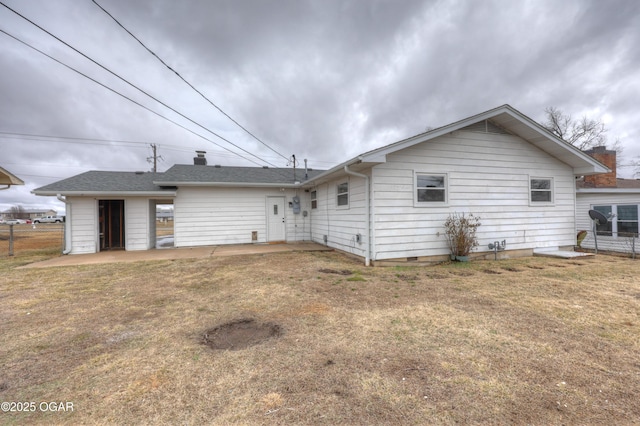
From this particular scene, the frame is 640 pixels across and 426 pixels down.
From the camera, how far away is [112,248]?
10.2 m

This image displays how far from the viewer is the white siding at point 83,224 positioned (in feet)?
31.2

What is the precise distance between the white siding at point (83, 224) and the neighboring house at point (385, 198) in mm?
30

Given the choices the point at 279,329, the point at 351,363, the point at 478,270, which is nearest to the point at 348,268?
the point at 478,270

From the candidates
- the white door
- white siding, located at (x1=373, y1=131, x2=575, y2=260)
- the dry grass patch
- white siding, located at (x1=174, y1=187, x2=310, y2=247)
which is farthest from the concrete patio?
white siding, located at (x1=373, y1=131, x2=575, y2=260)

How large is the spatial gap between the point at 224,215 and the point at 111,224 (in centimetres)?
417

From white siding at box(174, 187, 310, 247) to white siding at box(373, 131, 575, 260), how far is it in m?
5.47

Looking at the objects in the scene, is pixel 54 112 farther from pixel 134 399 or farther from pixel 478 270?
pixel 478 270

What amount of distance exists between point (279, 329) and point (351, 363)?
107 cm

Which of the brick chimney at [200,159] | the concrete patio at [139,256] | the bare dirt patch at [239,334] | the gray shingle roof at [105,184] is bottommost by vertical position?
the bare dirt patch at [239,334]

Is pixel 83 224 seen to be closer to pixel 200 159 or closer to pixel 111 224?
pixel 111 224

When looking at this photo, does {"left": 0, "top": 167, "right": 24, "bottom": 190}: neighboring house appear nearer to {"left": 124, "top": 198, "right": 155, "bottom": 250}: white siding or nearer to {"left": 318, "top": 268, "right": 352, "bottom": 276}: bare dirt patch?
{"left": 124, "top": 198, "right": 155, "bottom": 250}: white siding

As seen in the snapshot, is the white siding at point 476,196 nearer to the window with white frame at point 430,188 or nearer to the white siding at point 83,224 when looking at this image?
the window with white frame at point 430,188

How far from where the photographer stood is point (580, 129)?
19547 mm

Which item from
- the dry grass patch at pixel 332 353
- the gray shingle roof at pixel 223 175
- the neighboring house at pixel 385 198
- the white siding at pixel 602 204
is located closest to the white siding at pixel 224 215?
the neighboring house at pixel 385 198
